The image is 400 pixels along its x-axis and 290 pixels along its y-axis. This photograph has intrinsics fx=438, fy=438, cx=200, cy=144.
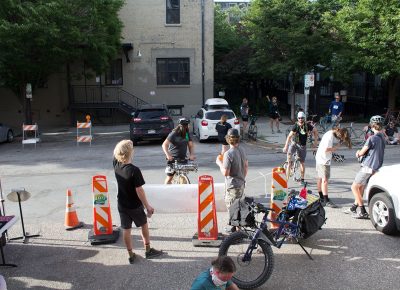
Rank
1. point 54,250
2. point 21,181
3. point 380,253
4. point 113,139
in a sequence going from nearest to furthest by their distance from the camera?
point 380,253, point 54,250, point 21,181, point 113,139

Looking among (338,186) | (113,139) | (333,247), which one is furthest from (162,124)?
(333,247)

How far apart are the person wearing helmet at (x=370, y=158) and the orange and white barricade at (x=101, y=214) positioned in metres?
4.28

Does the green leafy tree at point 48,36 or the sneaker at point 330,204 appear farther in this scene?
the green leafy tree at point 48,36

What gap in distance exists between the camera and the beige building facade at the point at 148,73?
86.8 ft

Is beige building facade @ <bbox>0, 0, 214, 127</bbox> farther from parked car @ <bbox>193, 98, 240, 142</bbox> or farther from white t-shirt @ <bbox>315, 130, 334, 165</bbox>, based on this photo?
white t-shirt @ <bbox>315, 130, 334, 165</bbox>

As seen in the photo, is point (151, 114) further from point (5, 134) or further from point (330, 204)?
point (330, 204)

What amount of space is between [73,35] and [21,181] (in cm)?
913

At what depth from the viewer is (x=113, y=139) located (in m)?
20.4

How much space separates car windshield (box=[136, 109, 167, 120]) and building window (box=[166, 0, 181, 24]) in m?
10.3

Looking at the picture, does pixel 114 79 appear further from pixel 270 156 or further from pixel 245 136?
pixel 270 156

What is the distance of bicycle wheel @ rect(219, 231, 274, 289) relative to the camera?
5336 mm

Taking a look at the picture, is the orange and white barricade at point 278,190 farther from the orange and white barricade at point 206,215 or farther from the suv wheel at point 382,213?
the suv wheel at point 382,213

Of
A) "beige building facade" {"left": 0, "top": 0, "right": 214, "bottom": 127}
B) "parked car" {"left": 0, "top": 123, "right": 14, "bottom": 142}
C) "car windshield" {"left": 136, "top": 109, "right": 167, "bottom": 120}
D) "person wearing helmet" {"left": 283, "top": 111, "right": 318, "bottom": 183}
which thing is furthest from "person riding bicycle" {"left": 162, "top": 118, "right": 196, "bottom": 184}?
"beige building facade" {"left": 0, "top": 0, "right": 214, "bottom": 127}

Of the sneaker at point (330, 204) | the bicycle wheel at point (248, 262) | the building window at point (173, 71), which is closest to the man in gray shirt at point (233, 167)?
the bicycle wheel at point (248, 262)
